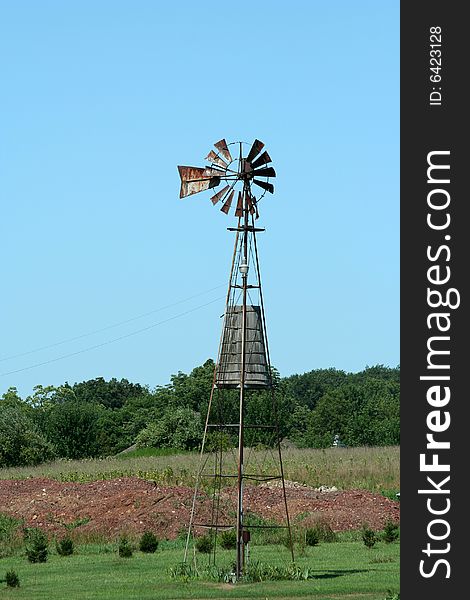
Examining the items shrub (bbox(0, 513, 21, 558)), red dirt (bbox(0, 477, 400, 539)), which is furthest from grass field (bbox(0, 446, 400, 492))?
shrub (bbox(0, 513, 21, 558))

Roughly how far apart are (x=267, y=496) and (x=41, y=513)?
7.03 metres

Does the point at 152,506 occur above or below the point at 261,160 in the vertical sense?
below

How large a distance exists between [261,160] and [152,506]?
50.5 feet

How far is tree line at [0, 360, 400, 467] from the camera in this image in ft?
215

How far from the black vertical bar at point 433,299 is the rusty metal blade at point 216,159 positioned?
32.2ft

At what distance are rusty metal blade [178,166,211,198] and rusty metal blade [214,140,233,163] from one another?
0.47 meters

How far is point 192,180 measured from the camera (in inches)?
856

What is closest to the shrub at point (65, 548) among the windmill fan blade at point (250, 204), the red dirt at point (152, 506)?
the red dirt at point (152, 506)

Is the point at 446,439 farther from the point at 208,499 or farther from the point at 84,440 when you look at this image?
the point at 84,440

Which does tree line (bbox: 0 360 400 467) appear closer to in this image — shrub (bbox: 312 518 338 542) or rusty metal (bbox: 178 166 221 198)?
shrub (bbox: 312 518 338 542)

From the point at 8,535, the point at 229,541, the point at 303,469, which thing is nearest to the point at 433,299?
the point at 229,541

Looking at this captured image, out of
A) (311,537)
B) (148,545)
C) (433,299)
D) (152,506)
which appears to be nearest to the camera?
(433,299)

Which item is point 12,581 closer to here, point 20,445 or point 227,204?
point 227,204

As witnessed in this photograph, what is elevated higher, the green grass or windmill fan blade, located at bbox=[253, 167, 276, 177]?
windmill fan blade, located at bbox=[253, 167, 276, 177]
